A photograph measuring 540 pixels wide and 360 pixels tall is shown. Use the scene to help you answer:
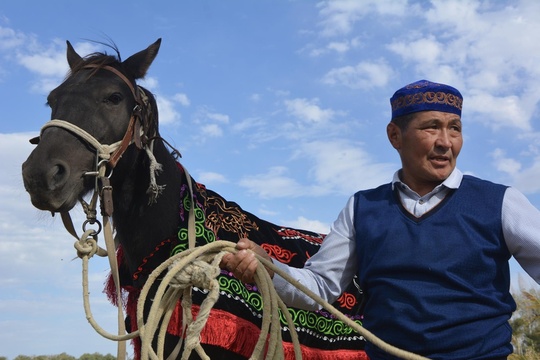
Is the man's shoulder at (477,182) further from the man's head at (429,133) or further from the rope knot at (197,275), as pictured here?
the rope knot at (197,275)

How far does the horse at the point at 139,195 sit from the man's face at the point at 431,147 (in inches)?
52.3

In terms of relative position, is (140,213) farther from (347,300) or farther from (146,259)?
(347,300)

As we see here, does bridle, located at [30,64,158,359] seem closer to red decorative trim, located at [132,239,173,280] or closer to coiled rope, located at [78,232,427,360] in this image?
red decorative trim, located at [132,239,173,280]

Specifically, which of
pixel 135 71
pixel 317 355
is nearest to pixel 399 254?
pixel 317 355

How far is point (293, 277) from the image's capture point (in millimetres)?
2295

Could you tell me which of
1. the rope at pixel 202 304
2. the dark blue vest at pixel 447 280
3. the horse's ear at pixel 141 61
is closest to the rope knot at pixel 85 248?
the rope at pixel 202 304

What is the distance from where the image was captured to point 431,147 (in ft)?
7.72

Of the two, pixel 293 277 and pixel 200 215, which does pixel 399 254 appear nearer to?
pixel 293 277

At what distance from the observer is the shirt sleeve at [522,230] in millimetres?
2141

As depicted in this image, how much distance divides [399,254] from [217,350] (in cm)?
137

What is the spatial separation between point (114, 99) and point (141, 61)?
454 millimetres

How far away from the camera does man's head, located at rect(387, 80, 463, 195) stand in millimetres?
2352

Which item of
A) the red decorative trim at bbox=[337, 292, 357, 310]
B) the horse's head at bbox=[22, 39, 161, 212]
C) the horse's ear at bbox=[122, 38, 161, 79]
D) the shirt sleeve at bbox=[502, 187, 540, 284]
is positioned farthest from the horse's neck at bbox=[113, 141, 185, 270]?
the shirt sleeve at bbox=[502, 187, 540, 284]

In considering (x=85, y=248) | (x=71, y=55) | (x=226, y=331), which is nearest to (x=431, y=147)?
(x=226, y=331)
